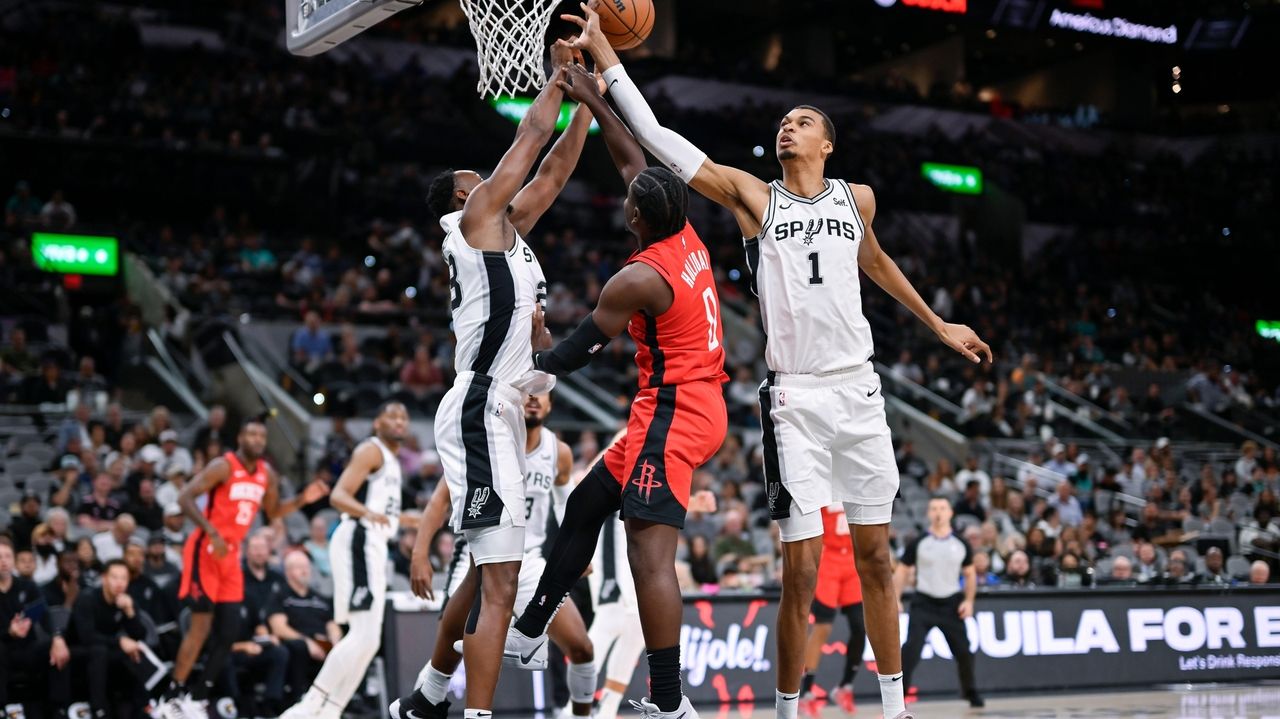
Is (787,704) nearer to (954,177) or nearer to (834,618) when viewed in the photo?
(834,618)

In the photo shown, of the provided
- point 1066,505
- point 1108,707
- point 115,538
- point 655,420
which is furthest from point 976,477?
point 655,420

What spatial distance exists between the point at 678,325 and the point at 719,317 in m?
0.16

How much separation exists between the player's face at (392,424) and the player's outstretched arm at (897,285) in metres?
4.32

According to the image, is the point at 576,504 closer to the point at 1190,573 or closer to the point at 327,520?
the point at 327,520

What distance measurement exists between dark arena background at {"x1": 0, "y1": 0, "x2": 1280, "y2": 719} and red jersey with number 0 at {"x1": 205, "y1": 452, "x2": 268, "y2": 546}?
260 mm

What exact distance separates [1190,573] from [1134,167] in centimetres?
1928

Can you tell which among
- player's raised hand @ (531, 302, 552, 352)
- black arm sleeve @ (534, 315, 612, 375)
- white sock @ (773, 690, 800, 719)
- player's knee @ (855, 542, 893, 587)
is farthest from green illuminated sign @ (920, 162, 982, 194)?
black arm sleeve @ (534, 315, 612, 375)

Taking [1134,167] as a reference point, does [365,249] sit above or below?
below

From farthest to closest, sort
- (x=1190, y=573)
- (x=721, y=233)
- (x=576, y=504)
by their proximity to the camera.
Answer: (x=721, y=233), (x=1190, y=573), (x=576, y=504)

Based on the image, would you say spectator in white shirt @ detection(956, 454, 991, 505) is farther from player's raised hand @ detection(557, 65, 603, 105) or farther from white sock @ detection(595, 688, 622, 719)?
player's raised hand @ detection(557, 65, 603, 105)

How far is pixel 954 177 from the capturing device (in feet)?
99.3

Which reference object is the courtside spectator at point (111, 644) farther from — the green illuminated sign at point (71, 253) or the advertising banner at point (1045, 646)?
the green illuminated sign at point (71, 253)

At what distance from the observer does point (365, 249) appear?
22.4 m

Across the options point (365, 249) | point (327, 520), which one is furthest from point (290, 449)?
point (365, 249)
